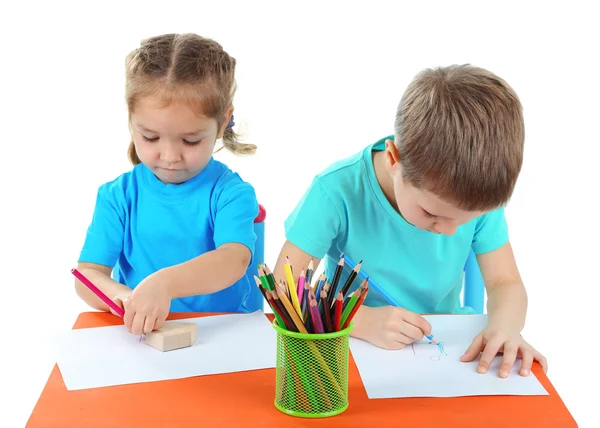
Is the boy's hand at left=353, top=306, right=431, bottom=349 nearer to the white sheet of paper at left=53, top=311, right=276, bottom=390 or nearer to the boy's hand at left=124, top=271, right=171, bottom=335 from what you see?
the white sheet of paper at left=53, top=311, right=276, bottom=390

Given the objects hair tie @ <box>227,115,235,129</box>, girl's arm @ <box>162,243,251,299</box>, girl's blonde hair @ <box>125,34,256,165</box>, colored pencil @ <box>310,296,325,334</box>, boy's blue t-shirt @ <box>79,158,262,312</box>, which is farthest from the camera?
hair tie @ <box>227,115,235,129</box>

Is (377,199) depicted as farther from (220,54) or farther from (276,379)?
(276,379)

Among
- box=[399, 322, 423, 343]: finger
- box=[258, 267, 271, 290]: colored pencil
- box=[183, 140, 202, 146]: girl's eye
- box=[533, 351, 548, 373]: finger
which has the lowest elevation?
box=[533, 351, 548, 373]: finger

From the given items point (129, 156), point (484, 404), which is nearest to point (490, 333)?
point (484, 404)

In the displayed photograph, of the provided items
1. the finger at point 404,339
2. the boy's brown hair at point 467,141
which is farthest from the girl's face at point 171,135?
the finger at point 404,339

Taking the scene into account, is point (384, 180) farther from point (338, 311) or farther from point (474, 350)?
point (338, 311)

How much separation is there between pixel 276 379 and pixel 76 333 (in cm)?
41

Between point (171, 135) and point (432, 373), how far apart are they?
24.2 inches

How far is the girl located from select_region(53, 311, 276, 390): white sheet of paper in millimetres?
56

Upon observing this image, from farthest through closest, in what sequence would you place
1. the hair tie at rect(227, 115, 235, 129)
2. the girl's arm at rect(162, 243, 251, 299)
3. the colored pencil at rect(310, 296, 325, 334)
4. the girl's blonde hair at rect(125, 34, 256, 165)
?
the hair tie at rect(227, 115, 235, 129) < the girl's blonde hair at rect(125, 34, 256, 165) < the girl's arm at rect(162, 243, 251, 299) < the colored pencil at rect(310, 296, 325, 334)

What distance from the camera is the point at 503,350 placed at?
1.23 m

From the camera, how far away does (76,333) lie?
1.28 m

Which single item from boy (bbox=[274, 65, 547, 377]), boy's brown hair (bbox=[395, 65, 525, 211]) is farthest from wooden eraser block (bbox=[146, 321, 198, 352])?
boy's brown hair (bbox=[395, 65, 525, 211])

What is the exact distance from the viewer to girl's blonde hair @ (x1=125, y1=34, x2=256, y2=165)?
1.42 meters
